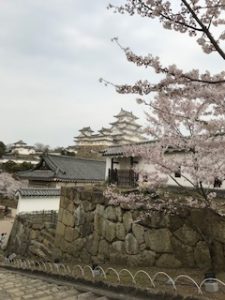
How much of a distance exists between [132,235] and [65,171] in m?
21.4

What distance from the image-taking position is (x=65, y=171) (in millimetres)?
29625

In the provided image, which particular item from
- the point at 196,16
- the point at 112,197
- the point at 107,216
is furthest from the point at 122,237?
the point at 196,16

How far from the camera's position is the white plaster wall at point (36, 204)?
72.6ft

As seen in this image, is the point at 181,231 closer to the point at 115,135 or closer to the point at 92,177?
the point at 92,177

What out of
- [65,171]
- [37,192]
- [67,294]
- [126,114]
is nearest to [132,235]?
[67,294]

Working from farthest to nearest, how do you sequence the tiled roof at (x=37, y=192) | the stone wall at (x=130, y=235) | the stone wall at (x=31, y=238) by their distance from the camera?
the tiled roof at (x=37, y=192) < the stone wall at (x=31, y=238) < the stone wall at (x=130, y=235)

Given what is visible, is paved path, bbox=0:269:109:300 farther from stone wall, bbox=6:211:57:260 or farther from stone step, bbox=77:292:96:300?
stone wall, bbox=6:211:57:260

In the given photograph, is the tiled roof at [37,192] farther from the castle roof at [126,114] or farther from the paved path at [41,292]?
the castle roof at [126,114]

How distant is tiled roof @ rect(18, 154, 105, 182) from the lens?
28797mm

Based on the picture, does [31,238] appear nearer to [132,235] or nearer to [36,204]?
[36,204]

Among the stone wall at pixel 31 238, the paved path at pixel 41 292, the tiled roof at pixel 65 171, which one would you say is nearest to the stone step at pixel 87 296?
the paved path at pixel 41 292

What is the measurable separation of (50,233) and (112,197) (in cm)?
765

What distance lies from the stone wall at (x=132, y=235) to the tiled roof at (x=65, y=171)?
1694 centimetres

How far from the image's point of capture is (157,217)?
26.9 ft
